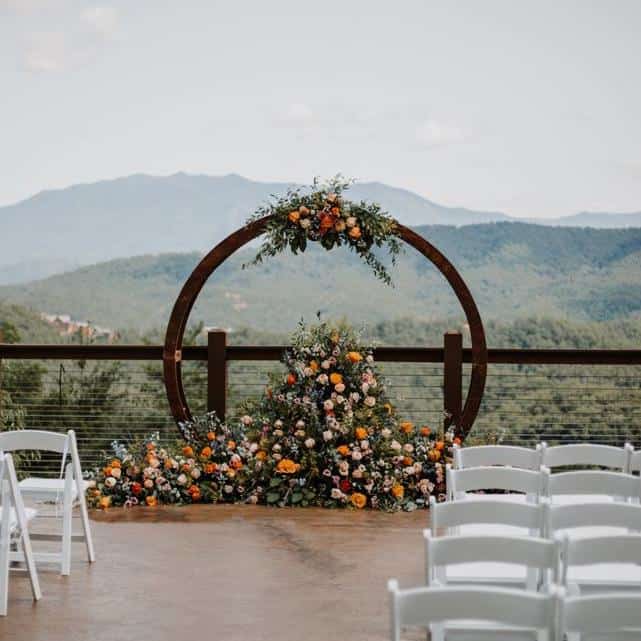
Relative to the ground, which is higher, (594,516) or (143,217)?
(143,217)

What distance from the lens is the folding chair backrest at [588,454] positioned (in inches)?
205

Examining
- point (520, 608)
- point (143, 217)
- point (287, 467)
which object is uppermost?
point (143, 217)

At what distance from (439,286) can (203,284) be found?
10.0 meters

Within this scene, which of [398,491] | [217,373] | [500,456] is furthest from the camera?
[217,373]

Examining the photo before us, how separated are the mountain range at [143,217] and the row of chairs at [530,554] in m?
13.4

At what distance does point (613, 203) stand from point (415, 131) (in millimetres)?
3422

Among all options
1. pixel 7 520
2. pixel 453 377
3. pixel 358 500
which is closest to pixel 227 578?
pixel 7 520

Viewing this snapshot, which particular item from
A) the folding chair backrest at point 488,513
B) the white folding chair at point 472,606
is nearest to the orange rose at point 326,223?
the folding chair backrest at point 488,513

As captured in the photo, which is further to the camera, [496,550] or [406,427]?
[406,427]

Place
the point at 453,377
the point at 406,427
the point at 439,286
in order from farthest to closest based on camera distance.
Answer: the point at 439,286 → the point at 453,377 → the point at 406,427

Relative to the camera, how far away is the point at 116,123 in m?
18.4

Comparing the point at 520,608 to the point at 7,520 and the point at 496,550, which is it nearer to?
the point at 496,550

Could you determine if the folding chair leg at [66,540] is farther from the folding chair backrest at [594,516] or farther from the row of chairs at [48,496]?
the folding chair backrest at [594,516]

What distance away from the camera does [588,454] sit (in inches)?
208
